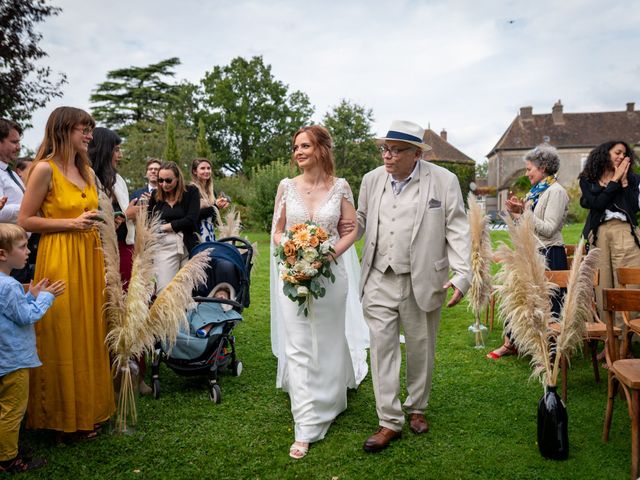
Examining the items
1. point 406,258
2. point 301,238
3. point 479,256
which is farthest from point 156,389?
point 479,256

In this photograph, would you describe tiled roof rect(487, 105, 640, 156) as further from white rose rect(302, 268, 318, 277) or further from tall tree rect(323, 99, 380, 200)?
white rose rect(302, 268, 318, 277)

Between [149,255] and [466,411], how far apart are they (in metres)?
3.21

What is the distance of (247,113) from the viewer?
4950 centimetres

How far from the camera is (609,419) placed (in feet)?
13.3

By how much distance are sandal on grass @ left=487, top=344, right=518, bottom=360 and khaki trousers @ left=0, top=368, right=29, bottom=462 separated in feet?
17.0

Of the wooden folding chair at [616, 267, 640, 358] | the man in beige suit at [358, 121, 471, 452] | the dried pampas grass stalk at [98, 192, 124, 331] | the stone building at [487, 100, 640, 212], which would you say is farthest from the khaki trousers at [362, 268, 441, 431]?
the stone building at [487, 100, 640, 212]

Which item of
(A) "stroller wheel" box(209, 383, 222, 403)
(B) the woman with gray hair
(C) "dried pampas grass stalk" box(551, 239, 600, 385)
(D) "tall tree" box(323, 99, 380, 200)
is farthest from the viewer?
(D) "tall tree" box(323, 99, 380, 200)

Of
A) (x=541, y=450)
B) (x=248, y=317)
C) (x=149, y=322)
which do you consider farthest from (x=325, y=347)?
(x=248, y=317)

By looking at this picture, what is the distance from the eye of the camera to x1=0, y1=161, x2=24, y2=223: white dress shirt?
4.59m

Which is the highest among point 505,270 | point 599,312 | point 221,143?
point 221,143

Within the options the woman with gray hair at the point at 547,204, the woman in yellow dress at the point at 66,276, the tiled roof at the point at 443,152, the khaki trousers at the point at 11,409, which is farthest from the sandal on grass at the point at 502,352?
the tiled roof at the point at 443,152

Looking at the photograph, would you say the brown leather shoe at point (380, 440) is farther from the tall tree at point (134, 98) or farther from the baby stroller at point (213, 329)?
the tall tree at point (134, 98)

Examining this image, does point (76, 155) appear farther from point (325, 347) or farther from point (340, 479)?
point (340, 479)

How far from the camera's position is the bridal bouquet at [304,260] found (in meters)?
3.94
